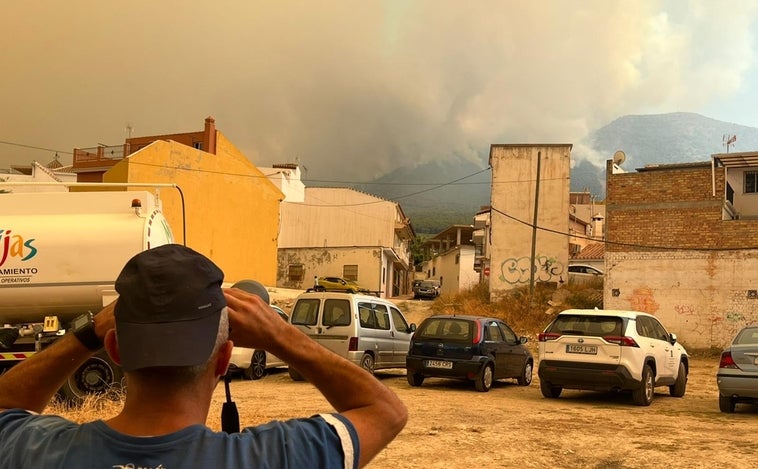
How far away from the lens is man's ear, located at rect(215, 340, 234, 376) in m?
1.68

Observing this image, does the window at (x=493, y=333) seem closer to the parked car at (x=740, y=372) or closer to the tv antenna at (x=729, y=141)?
the parked car at (x=740, y=372)

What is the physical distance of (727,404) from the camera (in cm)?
1144

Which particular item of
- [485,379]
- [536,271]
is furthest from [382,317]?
[536,271]

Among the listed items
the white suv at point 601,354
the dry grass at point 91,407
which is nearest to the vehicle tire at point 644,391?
the white suv at point 601,354

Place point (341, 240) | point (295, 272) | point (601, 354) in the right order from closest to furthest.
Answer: point (601, 354)
point (295, 272)
point (341, 240)

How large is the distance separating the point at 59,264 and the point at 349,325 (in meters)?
6.56

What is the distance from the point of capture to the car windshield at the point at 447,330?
46.6ft

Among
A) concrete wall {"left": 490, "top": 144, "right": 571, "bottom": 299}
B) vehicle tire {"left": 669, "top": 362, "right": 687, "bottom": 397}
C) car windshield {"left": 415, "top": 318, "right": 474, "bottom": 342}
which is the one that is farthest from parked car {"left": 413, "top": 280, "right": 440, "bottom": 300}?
vehicle tire {"left": 669, "top": 362, "right": 687, "bottom": 397}

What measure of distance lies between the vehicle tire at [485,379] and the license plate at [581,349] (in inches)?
88.4

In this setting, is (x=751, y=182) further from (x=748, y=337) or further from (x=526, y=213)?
(x=748, y=337)

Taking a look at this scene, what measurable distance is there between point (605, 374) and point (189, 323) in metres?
11.5

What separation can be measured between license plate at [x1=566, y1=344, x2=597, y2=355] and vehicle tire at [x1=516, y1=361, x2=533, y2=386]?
3733mm

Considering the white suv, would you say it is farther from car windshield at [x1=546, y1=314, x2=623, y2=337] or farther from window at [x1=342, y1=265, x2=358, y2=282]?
window at [x1=342, y1=265, x2=358, y2=282]

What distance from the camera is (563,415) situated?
10.6m
